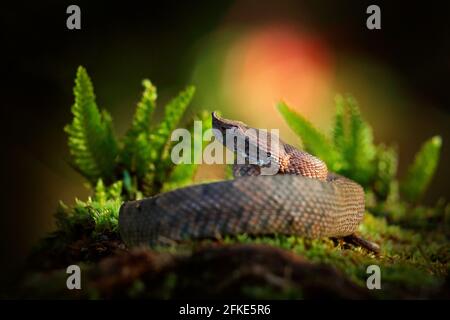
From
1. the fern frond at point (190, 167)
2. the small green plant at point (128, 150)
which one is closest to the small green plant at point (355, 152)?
the fern frond at point (190, 167)

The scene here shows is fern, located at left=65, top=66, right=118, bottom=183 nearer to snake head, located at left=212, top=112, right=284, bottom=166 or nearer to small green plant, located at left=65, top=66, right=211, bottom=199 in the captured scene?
small green plant, located at left=65, top=66, right=211, bottom=199

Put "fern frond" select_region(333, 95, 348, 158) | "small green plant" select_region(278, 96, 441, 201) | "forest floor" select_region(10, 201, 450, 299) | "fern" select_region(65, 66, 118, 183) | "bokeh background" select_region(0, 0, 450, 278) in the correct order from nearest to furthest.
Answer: "forest floor" select_region(10, 201, 450, 299)
"fern" select_region(65, 66, 118, 183)
"small green plant" select_region(278, 96, 441, 201)
"fern frond" select_region(333, 95, 348, 158)
"bokeh background" select_region(0, 0, 450, 278)

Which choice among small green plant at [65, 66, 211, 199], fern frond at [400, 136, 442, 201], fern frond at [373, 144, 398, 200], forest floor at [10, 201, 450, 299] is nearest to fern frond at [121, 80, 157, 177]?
small green plant at [65, 66, 211, 199]

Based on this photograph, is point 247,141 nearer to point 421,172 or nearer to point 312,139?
point 312,139

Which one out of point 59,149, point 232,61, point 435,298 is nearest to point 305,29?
point 232,61

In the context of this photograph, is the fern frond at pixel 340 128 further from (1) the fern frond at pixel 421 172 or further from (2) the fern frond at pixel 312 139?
(1) the fern frond at pixel 421 172
